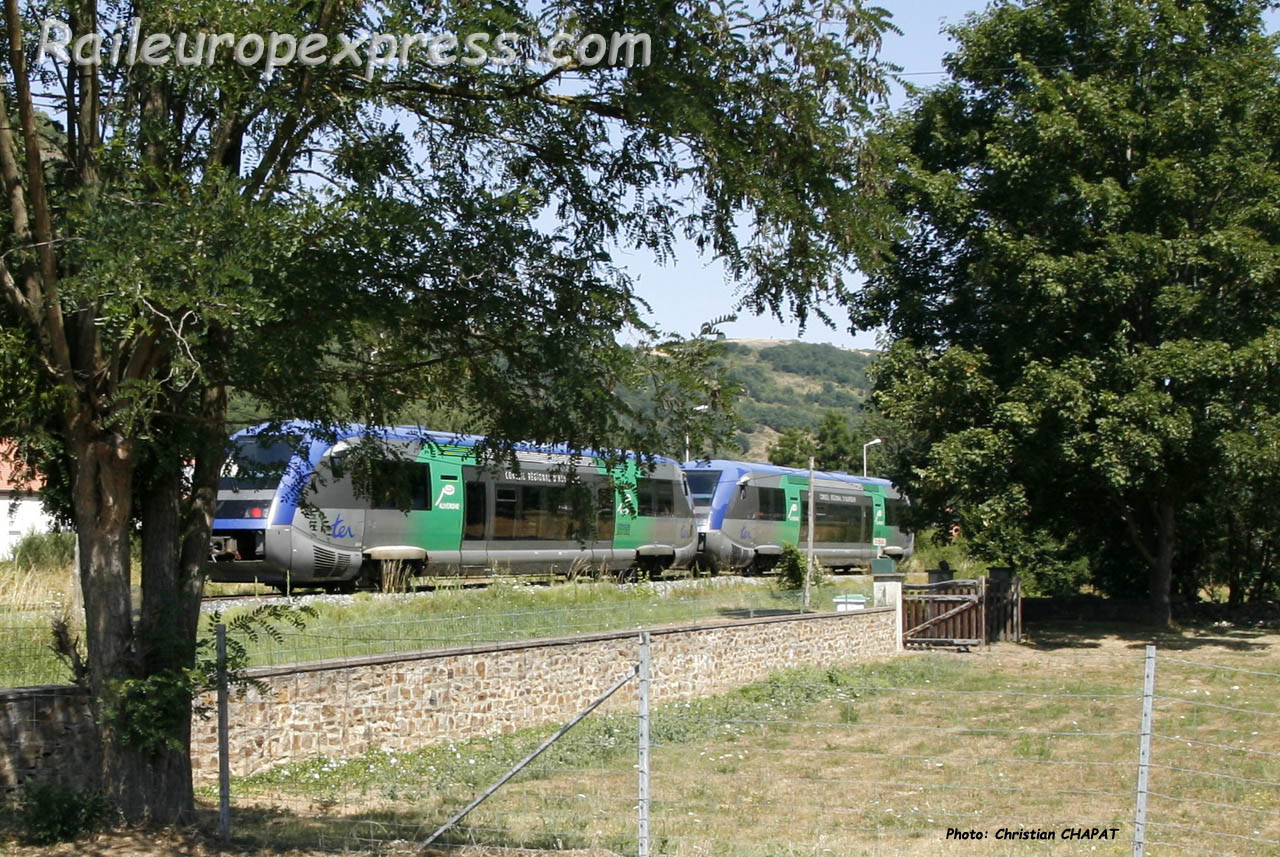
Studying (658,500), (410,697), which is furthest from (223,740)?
(658,500)

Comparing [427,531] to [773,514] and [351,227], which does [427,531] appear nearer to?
[773,514]

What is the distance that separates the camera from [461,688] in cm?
1410

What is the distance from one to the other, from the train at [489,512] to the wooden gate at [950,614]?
2.47m

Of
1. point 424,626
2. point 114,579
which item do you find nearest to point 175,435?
point 114,579

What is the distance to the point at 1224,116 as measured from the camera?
77.1 ft

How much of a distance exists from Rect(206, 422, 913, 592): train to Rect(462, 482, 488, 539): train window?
29mm

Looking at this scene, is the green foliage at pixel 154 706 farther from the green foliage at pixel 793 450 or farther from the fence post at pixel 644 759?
the green foliage at pixel 793 450

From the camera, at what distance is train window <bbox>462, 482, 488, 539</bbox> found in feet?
81.4

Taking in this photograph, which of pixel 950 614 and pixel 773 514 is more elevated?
pixel 773 514

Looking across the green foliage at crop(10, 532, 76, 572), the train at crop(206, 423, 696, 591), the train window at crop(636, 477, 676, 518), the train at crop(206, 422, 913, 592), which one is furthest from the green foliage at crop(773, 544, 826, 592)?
the green foliage at crop(10, 532, 76, 572)

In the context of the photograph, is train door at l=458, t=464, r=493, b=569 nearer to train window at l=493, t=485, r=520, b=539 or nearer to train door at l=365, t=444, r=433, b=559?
train window at l=493, t=485, r=520, b=539

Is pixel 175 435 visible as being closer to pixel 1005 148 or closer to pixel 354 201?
pixel 354 201

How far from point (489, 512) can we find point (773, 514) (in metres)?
12.4
